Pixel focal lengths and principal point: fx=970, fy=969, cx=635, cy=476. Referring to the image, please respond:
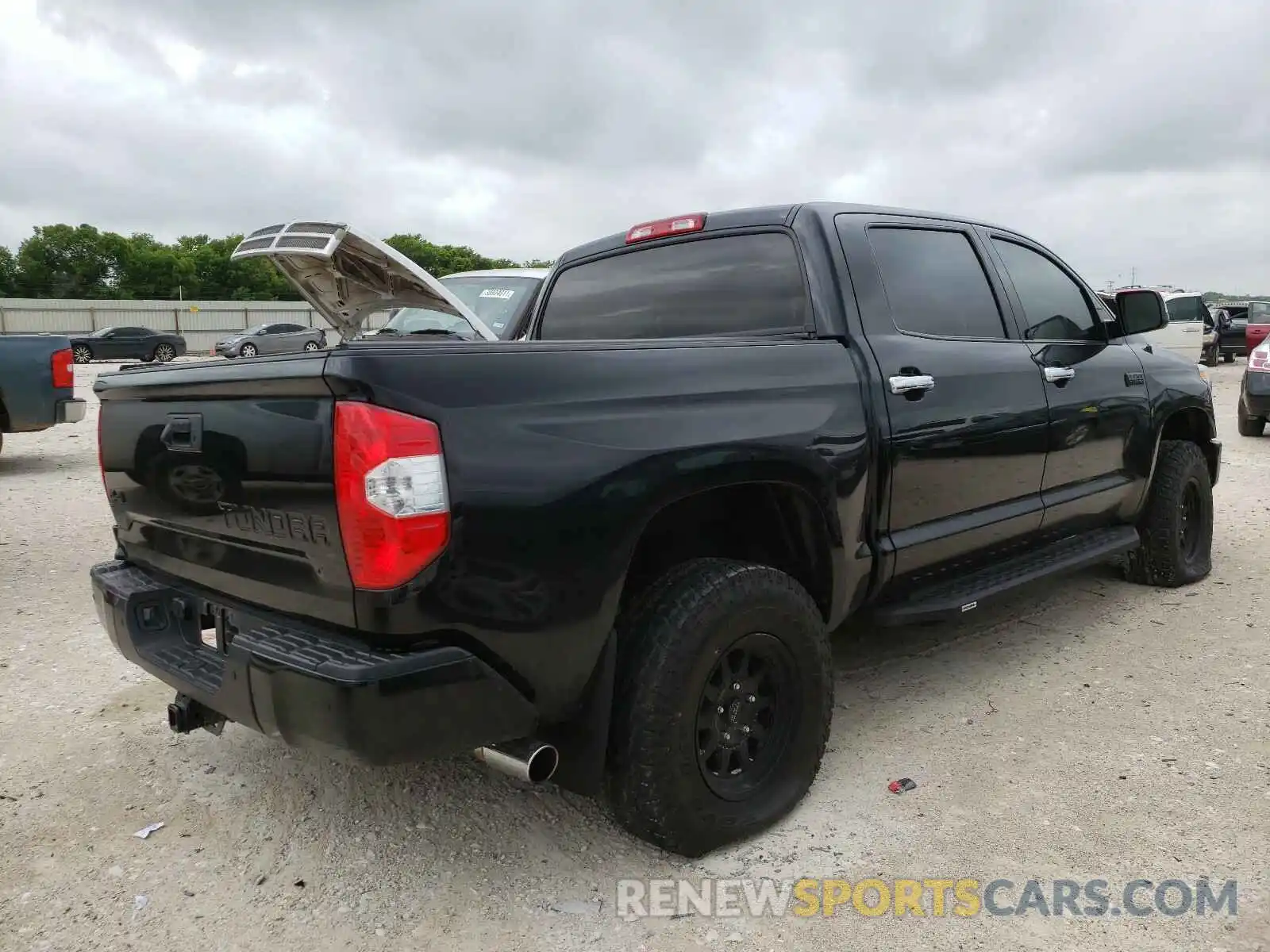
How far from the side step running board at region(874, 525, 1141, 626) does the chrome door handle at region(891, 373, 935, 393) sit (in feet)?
Answer: 2.37

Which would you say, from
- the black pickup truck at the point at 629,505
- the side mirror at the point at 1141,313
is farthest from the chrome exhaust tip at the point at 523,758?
the side mirror at the point at 1141,313

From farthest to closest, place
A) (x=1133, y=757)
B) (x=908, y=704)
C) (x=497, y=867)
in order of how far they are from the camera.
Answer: (x=908, y=704) → (x=1133, y=757) → (x=497, y=867)

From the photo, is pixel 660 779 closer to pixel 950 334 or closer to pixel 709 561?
pixel 709 561

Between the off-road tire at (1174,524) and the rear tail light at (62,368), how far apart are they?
8605 millimetres

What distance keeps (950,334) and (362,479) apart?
7.87ft

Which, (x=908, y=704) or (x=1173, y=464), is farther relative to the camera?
(x=1173, y=464)

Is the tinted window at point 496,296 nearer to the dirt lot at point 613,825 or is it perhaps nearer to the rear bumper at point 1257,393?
the dirt lot at point 613,825

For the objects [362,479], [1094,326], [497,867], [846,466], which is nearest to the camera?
[362,479]

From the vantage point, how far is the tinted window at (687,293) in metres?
3.32

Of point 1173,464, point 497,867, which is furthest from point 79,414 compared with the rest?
point 1173,464

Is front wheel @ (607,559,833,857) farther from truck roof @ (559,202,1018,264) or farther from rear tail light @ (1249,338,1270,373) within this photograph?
rear tail light @ (1249,338,1270,373)

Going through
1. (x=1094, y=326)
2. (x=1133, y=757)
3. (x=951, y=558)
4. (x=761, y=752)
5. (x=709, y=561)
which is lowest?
(x=1133, y=757)

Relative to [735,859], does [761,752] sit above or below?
above

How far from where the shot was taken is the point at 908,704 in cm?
374
